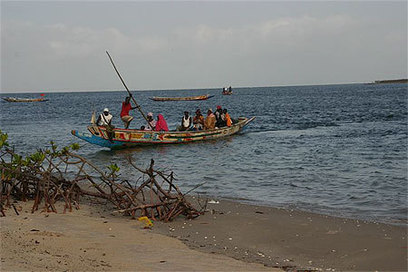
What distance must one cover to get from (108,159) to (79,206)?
8.59 meters

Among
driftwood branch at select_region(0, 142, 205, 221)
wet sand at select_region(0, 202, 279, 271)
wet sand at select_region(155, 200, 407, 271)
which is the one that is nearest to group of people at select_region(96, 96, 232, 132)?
driftwood branch at select_region(0, 142, 205, 221)

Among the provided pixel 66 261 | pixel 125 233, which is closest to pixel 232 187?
pixel 125 233

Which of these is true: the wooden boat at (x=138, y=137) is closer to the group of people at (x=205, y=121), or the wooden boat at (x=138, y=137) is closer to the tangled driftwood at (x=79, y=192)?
the group of people at (x=205, y=121)

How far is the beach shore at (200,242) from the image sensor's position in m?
5.11

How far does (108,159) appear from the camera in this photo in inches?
658

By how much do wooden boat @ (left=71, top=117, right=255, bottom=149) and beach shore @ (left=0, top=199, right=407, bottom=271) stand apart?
9890mm

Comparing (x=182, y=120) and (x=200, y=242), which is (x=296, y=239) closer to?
(x=200, y=242)

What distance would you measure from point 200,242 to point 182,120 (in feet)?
48.1

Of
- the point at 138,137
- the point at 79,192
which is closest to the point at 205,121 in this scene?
the point at 138,137

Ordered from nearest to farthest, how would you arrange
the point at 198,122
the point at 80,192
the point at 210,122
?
the point at 80,192 → the point at 198,122 → the point at 210,122

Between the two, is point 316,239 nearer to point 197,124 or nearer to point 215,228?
point 215,228

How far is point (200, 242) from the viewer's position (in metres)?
6.50

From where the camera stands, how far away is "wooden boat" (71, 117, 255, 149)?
17938 mm

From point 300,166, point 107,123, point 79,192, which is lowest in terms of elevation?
point 300,166
